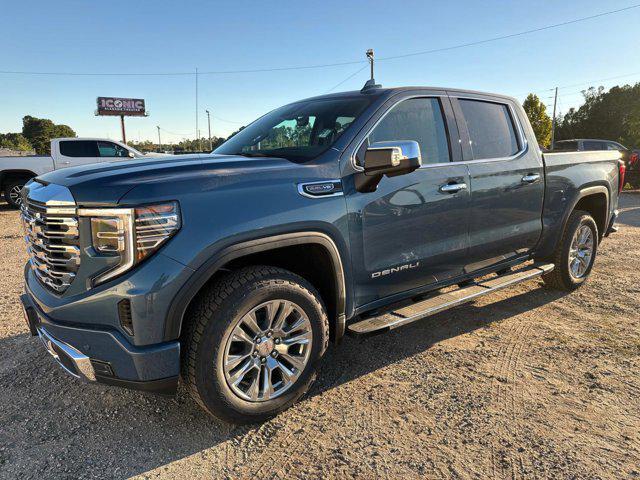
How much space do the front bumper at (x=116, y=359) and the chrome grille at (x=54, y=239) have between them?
263 millimetres

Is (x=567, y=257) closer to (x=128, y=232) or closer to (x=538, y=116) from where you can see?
(x=128, y=232)

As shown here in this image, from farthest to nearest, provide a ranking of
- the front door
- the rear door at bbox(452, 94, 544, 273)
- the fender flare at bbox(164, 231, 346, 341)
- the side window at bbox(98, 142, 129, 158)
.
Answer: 1. the side window at bbox(98, 142, 129, 158)
2. the rear door at bbox(452, 94, 544, 273)
3. the front door
4. the fender flare at bbox(164, 231, 346, 341)

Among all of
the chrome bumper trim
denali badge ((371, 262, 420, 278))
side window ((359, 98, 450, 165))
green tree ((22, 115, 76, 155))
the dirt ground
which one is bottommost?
the dirt ground

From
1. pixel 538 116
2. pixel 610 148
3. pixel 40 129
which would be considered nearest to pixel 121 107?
pixel 610 148

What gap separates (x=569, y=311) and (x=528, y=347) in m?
1.10

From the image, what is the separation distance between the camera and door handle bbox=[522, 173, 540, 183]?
160 inches

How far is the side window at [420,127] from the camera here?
3.20 meters

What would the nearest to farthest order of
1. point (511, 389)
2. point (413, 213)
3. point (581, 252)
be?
point (511, 389) < point (413, 213) < point (581, 252)

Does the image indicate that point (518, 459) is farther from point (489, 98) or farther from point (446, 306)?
point (489, 98)

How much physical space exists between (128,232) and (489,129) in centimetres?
313

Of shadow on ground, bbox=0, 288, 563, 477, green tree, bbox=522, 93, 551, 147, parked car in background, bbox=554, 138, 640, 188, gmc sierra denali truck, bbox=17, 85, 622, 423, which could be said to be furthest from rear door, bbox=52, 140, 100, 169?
green tree, bbox=522, 93, 551, 147

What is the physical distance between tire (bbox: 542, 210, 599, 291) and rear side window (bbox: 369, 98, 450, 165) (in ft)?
6.75

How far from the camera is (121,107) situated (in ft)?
154

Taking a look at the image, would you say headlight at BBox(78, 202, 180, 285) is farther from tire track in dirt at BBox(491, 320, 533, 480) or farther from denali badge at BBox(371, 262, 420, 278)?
tire track in dirt at BBox(491, 320, 533, 480)
